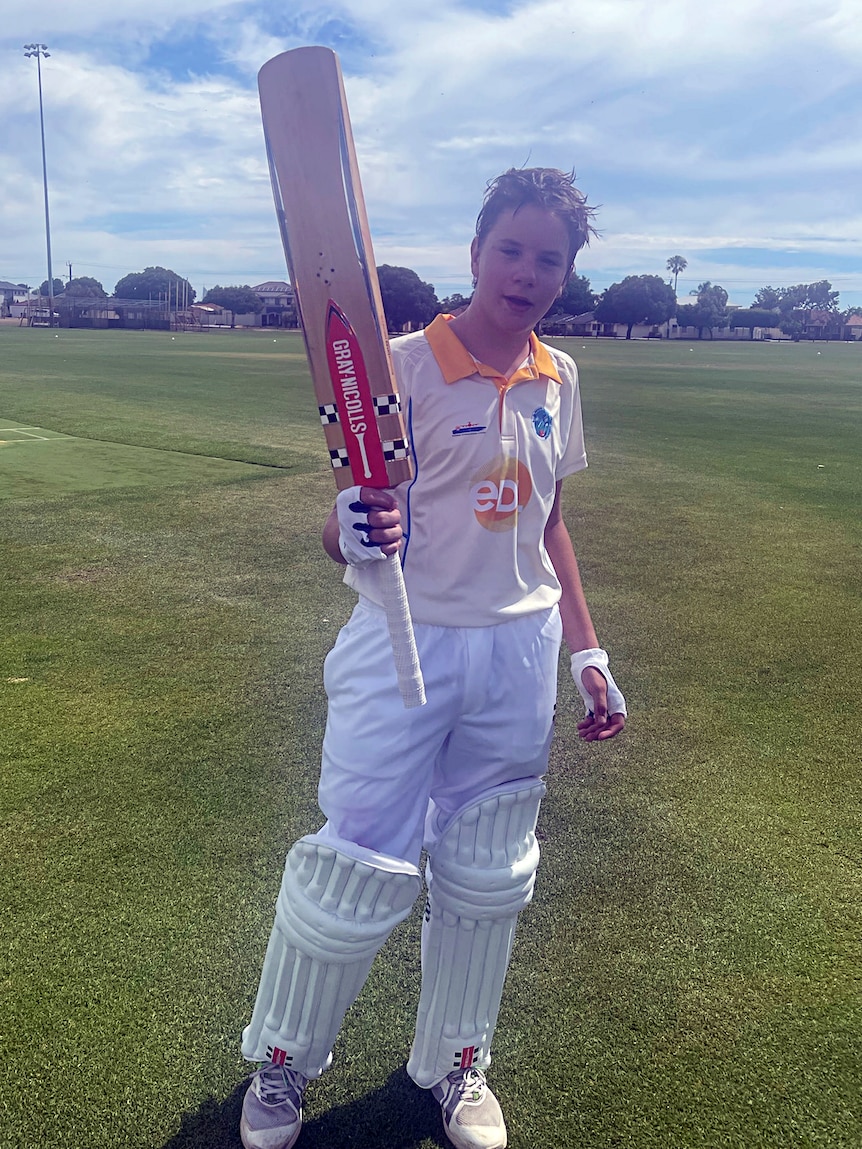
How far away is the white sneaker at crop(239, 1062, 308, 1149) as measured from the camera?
213cm

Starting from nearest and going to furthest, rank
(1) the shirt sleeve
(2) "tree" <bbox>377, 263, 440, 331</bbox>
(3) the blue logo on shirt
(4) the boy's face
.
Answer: (4) the boy's face
(3) the blue logo on shirt
(1) the shirt sleeve
(2) "tree" <bbox>377, 263, 440, 331</bbox>

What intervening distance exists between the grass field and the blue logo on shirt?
5.02 feet

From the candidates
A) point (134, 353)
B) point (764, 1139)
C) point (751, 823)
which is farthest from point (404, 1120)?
point (134, 353)

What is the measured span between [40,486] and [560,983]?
7361mm

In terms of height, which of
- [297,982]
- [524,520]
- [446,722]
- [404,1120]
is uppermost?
[524,520]

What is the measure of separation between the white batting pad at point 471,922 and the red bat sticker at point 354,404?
0.77 metres

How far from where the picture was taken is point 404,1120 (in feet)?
7.51

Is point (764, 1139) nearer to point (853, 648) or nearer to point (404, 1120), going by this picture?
point (404, 1120)

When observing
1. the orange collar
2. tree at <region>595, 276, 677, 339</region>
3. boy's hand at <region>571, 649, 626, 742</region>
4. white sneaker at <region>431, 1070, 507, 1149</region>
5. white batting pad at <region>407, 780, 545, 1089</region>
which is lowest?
white sneaker at <region>431, 1070, 507, 1149</region>

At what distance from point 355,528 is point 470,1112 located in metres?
1.35

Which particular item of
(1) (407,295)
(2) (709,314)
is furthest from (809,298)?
(1) (407,295)

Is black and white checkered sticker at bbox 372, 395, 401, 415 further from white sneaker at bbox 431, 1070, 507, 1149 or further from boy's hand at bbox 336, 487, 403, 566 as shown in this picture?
white sneaker at bbox 431, 1070, 507, 1149

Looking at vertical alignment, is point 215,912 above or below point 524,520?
below

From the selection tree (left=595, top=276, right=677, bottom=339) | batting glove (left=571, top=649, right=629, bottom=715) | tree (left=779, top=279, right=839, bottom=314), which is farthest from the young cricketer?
tree (left=779, top=279, right=839, bottom=314)
